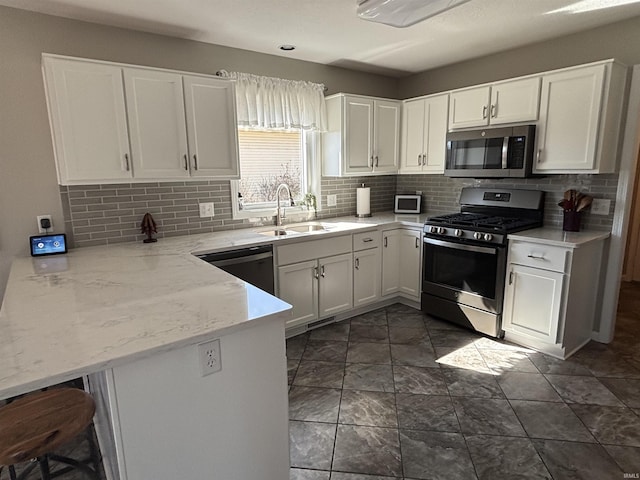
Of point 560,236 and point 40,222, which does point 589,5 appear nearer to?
point 560,236

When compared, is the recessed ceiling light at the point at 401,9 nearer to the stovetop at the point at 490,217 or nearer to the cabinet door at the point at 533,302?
the stovetop at the point at 490,217

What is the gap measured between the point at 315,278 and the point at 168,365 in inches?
82.7

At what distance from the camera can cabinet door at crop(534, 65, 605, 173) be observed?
271 cm

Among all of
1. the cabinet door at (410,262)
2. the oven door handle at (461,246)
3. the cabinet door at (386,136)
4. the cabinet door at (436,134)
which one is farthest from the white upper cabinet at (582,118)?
the cabinet door at (386,136)

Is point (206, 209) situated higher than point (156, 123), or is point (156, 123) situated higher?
point (156, 123)

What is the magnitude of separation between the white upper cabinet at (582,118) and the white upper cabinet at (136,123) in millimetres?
2471

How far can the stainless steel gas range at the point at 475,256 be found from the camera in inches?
121

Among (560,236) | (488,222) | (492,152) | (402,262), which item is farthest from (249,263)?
(560,236)

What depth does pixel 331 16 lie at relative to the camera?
259cm

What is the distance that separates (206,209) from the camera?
10.7ft

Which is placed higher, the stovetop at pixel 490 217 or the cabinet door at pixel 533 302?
the stovetop at pixel 490 217

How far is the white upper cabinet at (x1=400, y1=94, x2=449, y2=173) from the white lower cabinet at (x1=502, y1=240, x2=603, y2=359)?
1293 mm

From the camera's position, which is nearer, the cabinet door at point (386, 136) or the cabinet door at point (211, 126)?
the cabinet door at point (211, 126)

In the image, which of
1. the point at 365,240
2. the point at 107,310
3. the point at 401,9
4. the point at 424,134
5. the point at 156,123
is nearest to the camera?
the point at 107,310
